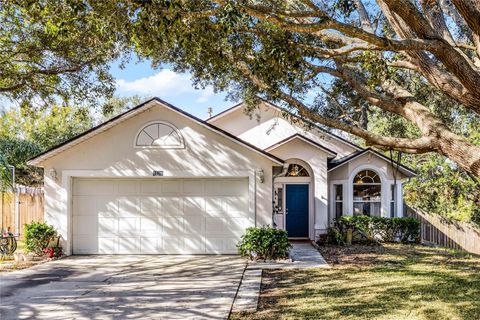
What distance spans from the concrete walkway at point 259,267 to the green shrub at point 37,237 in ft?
20.8

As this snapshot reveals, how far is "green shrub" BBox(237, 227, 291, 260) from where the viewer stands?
39.0 feet

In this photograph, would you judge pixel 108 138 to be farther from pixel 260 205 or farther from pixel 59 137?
pixel 59 137

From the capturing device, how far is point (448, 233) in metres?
17.6

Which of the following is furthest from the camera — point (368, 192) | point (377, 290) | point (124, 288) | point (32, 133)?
point (32, 133)

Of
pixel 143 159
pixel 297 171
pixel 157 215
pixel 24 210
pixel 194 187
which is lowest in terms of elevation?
pixel 24 210

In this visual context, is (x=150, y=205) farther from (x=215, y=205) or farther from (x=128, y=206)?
(x=215, y=205)

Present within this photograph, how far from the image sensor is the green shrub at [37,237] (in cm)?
1224

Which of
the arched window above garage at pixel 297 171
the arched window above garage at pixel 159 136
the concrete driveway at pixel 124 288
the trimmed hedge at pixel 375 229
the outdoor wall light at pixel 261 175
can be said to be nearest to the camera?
the concrete driveway at pixel 124 288

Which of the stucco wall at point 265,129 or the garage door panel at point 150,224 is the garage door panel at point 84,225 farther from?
the stucco wall at point 265,129

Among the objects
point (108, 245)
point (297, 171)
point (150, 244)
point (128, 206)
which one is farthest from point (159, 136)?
point (297, 171)

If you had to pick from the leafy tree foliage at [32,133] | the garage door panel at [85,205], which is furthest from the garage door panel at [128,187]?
the leafy tree foliage at [32,133]

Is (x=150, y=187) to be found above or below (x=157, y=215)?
above

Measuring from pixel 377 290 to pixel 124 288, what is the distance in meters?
5.50

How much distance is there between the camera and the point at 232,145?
12.9 metres
